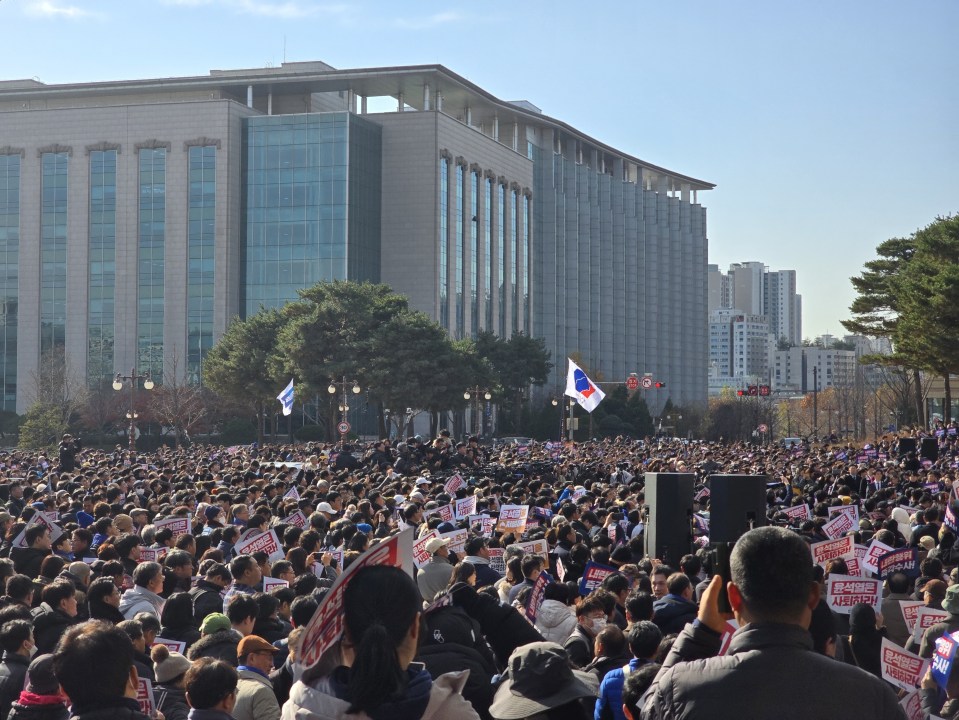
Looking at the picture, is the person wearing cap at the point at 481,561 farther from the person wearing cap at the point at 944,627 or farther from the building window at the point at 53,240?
the building window at the point at 53,240

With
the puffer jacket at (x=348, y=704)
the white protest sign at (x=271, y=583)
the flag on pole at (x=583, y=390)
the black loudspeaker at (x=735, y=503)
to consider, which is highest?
the flag on pole at (x=583, y=390)

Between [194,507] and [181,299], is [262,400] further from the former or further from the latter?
[194,507]

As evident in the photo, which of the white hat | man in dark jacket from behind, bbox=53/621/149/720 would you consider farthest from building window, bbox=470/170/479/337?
man in dark jacket from behind, bbox=53/621/149/720

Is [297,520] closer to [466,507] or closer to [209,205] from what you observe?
[466,507]

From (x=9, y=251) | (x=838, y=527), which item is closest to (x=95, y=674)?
(x=838, y=527)

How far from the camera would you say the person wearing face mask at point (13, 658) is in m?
6.99

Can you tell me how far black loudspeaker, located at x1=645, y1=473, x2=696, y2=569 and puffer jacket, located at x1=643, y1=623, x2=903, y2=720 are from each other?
8622 millimetres

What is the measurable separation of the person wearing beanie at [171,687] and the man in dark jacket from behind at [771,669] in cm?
381

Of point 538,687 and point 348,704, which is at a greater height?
point 348,704

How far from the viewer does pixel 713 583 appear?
14.7 feet

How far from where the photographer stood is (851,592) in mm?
10289

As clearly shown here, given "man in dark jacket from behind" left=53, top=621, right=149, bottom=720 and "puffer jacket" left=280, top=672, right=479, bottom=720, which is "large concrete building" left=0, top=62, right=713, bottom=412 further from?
"puffer jacket" left=280, top=672, right=479, bottom=720

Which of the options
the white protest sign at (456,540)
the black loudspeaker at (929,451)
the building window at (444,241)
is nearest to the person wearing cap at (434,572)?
the white protest sign at (456,540)

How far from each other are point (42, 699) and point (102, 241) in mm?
95717
